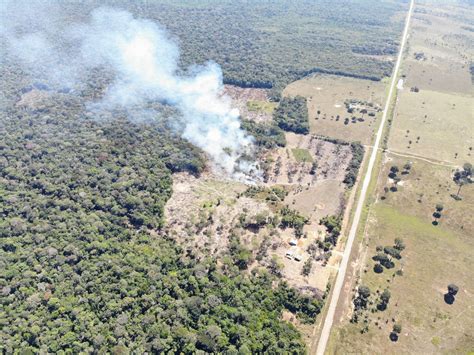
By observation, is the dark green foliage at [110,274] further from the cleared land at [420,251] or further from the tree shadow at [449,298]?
the tree shadow at [449,298]

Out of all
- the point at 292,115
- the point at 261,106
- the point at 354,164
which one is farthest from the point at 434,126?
the point at 261,106

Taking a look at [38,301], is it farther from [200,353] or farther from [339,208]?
[339,208]

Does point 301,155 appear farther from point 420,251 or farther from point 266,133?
point 420,251

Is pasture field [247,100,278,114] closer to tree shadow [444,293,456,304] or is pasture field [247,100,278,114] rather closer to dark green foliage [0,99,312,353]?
dark green foliage [0,99,312,353]

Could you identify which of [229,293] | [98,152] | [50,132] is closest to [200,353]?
[229,293]

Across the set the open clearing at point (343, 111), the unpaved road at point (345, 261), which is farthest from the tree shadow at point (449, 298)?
the open clearing at point (343, 111)
